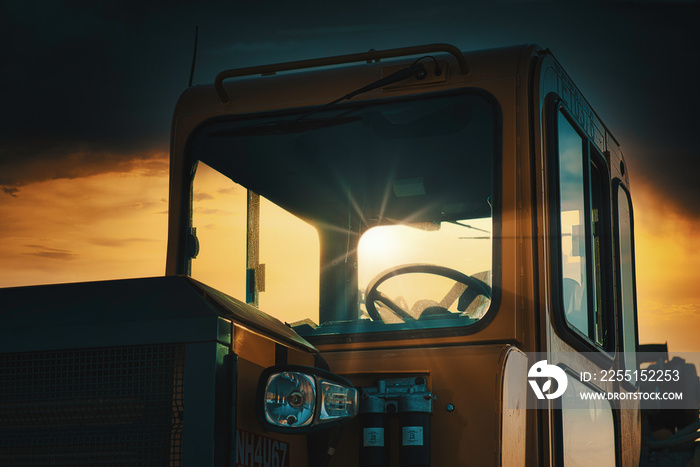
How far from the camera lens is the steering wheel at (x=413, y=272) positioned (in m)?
3.02

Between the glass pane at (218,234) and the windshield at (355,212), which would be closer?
the windshield at (355,212)

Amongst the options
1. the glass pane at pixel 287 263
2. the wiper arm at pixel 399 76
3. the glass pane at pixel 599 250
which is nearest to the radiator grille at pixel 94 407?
the glass pane at pixel 287 263

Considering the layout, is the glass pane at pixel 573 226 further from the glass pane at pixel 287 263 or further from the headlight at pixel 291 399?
the headlight at pixel 291 399

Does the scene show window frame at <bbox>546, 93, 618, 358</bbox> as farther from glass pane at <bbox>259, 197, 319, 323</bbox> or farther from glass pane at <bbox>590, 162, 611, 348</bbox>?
glass pane at <bbox>259, 197, 319, 323</bbox>

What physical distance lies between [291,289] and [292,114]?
70 centimetres

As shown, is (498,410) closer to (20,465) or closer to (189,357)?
(189,357)

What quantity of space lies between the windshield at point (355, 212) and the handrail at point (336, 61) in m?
0.13

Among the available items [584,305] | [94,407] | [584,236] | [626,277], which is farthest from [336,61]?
[626,277]

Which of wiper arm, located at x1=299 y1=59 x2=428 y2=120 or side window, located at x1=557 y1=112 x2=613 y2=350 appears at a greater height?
wiper arm, located at x1=299 y1=59 x2=428 y2=120

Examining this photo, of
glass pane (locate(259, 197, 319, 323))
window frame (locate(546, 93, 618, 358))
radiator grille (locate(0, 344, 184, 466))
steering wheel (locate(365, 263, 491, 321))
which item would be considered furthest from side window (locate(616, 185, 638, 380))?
radiator grille (locate(0, 344, 184, 466))

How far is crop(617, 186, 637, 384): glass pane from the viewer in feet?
14.1

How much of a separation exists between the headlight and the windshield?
0.91 meters

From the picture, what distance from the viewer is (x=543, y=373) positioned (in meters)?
2.92

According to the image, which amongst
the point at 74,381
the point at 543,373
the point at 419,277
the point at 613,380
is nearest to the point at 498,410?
the point at 543,373
